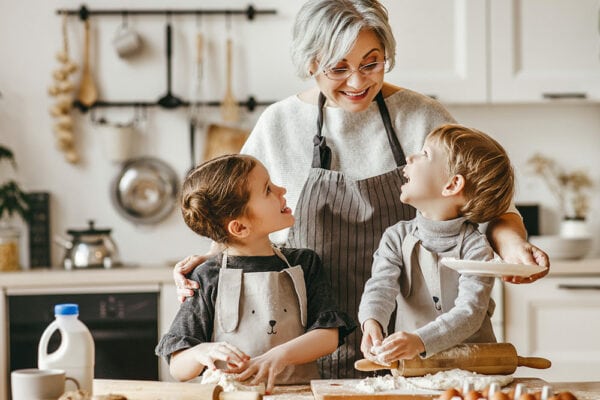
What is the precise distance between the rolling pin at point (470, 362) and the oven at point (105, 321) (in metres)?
1.91

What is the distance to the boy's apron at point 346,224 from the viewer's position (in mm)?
1788

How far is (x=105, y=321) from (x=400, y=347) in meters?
2.03

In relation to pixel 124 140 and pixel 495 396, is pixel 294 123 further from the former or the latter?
pixel 124 140

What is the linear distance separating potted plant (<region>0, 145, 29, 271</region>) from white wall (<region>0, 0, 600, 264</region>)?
211mm

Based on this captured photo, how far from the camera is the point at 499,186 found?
1537 mm

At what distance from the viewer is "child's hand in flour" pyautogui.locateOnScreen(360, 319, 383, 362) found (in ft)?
4.60

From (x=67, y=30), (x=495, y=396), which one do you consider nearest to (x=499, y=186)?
A: (x=495, y=396)

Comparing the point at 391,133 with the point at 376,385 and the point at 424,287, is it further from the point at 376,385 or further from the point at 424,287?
the point at 376,385

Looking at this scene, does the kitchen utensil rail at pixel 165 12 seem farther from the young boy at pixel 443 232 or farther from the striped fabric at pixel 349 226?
the young boy at pixel 443 232

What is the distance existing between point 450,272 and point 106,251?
210cm

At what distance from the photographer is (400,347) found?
54.5 inches

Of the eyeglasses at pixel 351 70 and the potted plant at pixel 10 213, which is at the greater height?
the eyeglasses at pixel 351 70

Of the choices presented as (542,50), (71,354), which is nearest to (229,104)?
(542,50)

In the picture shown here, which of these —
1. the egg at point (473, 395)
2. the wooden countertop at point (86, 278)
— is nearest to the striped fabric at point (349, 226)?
the egg at point (473, 395)
